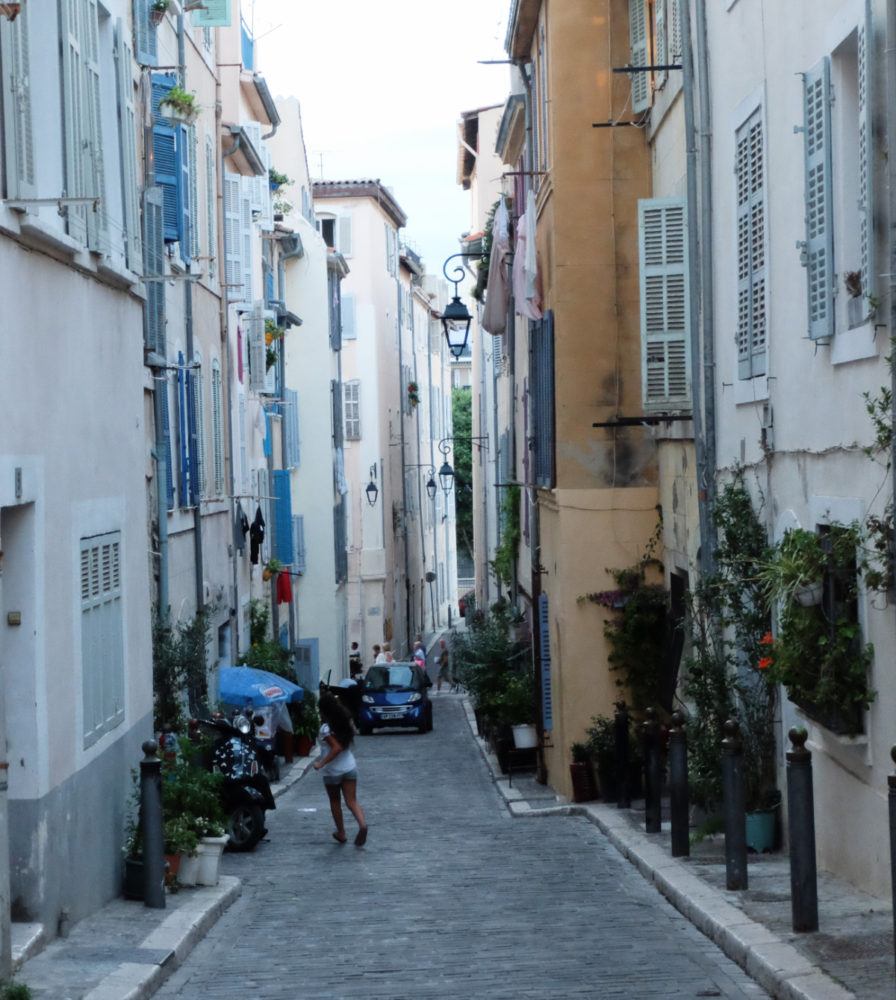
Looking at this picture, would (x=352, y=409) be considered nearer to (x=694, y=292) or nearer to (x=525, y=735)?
(x=525, y=735)

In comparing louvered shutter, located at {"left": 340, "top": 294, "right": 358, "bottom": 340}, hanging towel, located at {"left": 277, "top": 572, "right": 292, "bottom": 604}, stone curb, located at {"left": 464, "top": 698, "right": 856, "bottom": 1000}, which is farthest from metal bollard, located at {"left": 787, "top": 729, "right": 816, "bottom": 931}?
louvered shutter, located at {"left": 340, "top": 294, "right": 358, "bottom": 340}

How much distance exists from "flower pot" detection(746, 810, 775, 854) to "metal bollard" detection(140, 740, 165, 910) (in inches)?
164

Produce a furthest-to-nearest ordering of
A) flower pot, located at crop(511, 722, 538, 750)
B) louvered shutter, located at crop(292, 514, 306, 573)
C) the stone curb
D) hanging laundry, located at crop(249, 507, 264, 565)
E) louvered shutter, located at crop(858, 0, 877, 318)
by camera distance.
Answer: louvered shutter, located at crop(292, 514, 306, 573)
hanging laundry, located at crop(249, 507, 264, 565)
flower pot, located at crop(511, 722, 538, 750)
louvered shutter, located at crop(858, 0, 877, 318)
the stone curb

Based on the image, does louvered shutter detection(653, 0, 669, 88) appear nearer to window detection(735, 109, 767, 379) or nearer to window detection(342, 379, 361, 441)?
window detection(735, 109, 767, 379)

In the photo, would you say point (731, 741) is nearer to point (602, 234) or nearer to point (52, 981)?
point (52, 981)

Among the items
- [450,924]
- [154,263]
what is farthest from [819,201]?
[154,263]

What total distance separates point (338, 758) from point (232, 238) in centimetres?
1206

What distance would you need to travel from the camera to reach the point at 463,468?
70.7 meters

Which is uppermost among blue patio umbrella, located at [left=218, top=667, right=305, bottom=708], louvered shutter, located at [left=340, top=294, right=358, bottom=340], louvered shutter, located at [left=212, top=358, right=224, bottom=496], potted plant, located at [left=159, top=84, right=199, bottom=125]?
louvered shutter, located at [left=340, top=294, right=358, bottom=340]

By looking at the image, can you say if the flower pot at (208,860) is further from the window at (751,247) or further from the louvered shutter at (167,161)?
the louvered shutter at (167,161)

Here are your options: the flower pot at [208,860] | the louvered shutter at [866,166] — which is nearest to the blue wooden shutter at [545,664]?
the flower pot at [208,860]

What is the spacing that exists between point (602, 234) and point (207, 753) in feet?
23.2

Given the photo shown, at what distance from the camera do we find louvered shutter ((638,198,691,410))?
13.8m

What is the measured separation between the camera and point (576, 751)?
16.4 m
